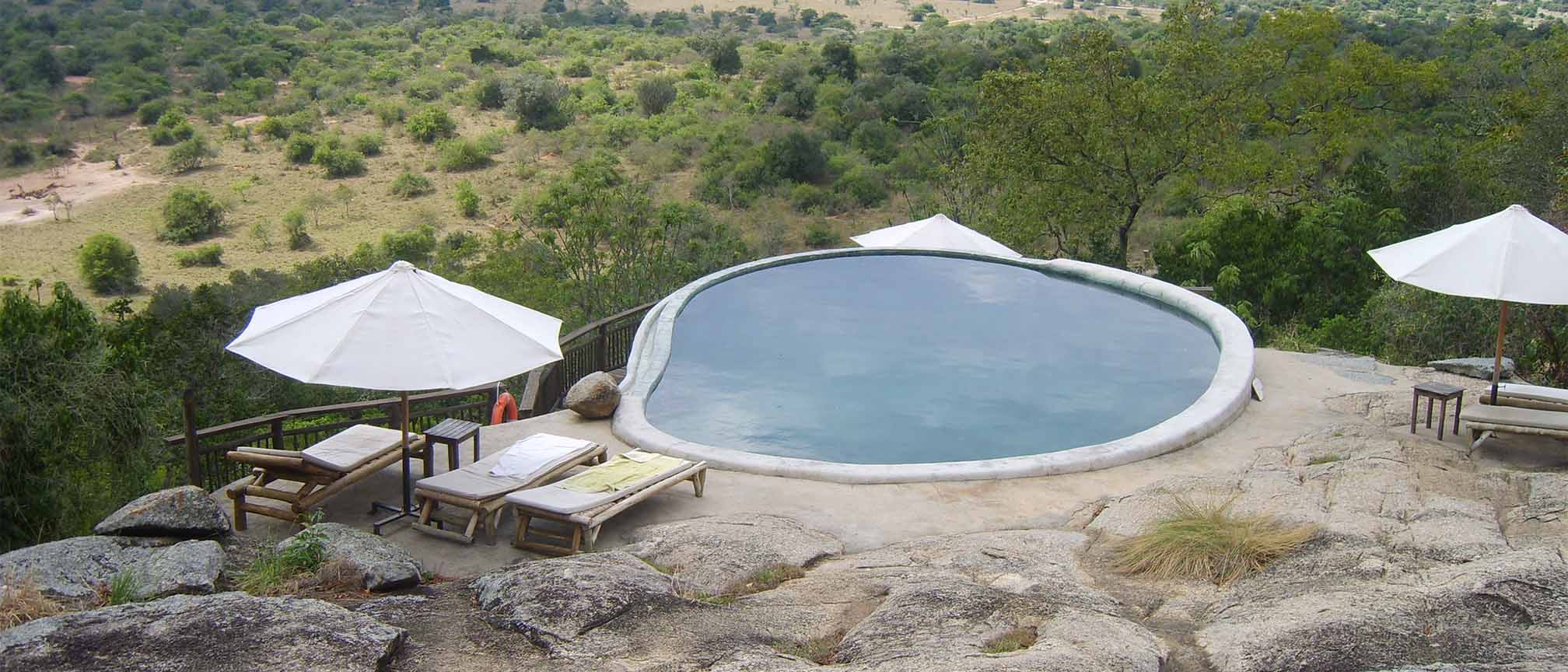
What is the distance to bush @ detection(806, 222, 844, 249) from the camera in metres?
34.7

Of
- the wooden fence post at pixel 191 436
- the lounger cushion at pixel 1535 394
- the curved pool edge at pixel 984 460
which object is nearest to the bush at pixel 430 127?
the curved pool edge at pixel 984 460

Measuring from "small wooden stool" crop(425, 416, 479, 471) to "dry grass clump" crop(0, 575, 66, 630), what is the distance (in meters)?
2.85

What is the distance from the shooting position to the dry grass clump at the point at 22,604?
18.7 feet

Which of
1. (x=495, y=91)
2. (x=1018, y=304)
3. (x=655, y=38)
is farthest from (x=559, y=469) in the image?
(x=655, y=38)

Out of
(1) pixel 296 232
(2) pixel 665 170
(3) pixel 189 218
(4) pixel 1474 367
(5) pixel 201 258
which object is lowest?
(5) pixel 201 258

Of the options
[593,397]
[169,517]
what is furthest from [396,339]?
[593,397]

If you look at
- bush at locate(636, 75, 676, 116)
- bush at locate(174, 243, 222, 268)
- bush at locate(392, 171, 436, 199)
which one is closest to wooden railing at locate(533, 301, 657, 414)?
bush at locate(174, 243, 222, 268)

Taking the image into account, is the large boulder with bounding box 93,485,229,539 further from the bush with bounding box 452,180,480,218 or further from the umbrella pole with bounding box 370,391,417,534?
the bush with bounding box 452,180,480,218

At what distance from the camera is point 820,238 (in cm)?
3475

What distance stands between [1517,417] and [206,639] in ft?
30.4

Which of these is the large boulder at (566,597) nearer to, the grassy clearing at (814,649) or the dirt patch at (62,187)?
the grassy clearing at (814,649)

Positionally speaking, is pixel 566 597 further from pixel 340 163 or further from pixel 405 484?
pixel 340 163

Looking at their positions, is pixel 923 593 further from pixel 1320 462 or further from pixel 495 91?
pixel 495 91

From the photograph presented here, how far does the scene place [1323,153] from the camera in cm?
2806
